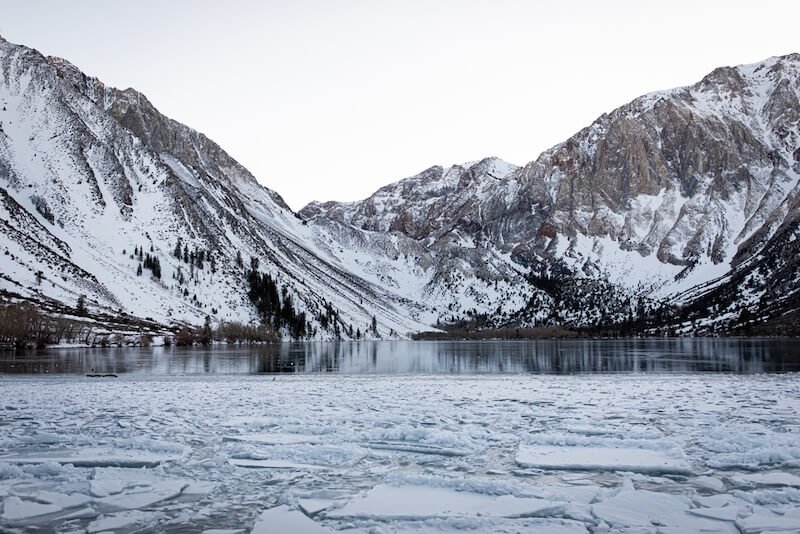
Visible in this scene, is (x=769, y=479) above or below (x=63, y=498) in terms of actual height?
below

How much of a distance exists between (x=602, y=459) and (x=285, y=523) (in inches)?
369

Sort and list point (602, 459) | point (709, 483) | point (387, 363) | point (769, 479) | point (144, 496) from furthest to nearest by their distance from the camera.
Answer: point (387, 363), point (602, 459), point (769, 479), point (709, 483), point (144, 496)

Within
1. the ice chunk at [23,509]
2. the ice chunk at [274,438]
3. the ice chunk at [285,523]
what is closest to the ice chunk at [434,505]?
the ice chunk at [285,523]

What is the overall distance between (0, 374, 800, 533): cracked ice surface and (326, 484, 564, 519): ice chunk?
6 centimetres

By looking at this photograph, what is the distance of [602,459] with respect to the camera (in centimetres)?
1725

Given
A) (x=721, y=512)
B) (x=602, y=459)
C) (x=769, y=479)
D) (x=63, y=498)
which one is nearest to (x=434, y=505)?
(x=721, y=512)

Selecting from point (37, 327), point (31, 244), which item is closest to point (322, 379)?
point (37, 327)

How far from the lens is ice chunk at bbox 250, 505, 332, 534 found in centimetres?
1116

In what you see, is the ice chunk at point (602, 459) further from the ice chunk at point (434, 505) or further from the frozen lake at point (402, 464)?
the ice chunk at point (434, 505)

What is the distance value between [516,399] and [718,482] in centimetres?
1807

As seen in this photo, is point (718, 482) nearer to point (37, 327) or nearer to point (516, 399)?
point (516, 399)

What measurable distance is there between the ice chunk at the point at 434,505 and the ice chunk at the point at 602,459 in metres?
3.52

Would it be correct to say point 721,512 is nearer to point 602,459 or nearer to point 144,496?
point 602,459

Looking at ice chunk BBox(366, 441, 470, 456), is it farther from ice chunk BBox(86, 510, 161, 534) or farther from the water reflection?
the water reflection
